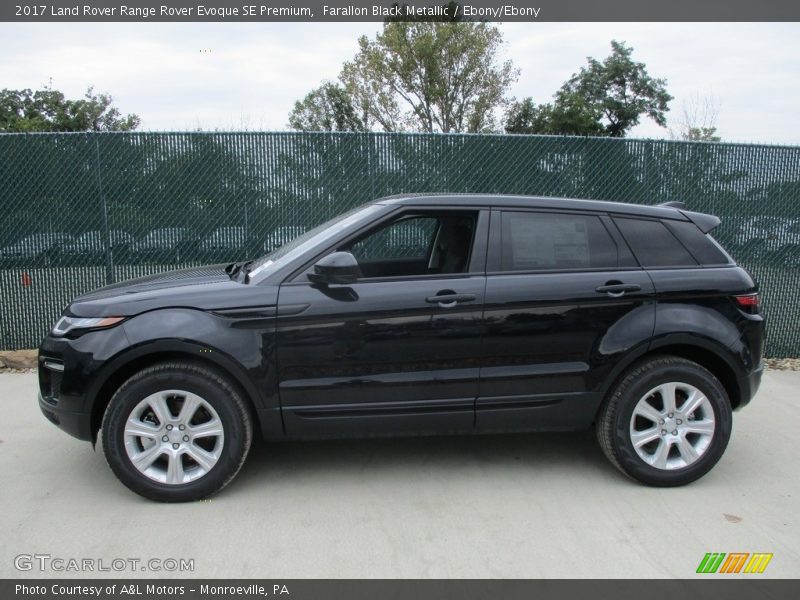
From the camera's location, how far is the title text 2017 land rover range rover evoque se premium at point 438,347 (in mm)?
3652

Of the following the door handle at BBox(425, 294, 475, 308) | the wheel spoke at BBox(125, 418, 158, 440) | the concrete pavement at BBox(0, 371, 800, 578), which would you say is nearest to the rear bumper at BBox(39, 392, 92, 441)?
the wheel spoke at BBox(125, 418, 158, 440)

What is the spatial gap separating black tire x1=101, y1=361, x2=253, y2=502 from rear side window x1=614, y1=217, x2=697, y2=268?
8.38 feet

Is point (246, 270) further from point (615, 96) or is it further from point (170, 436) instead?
point (615, 96)

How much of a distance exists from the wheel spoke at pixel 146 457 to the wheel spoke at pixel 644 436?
275 centimetres

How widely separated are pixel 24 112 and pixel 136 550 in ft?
136

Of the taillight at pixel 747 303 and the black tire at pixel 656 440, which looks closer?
the black tire at pixel 656 440

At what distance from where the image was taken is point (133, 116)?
40094 millimetres

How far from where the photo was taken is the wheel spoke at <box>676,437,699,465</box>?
3889 millimetres

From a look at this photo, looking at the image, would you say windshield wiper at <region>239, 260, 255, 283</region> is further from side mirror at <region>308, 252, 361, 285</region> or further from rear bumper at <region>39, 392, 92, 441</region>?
rear bumper at <region>39, 392, 92, 441</region>
